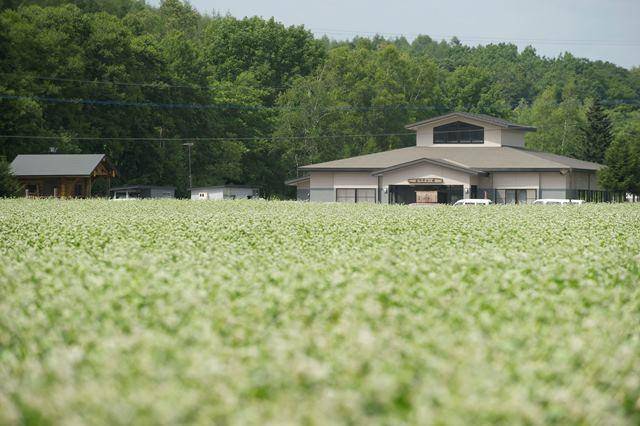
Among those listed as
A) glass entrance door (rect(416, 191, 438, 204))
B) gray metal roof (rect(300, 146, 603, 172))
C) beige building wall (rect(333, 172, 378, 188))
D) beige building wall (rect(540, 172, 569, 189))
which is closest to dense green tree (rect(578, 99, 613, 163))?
gray metal roof (rect(300, 146, 603, 172))

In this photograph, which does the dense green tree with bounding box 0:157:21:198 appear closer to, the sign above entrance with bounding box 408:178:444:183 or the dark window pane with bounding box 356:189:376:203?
the dark window pane with bounding box 356:189:376:203

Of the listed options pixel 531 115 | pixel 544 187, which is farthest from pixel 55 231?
pixel 531 115

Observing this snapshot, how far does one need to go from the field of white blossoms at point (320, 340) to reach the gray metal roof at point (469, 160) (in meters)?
60.3

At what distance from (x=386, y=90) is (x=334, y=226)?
3388 inches

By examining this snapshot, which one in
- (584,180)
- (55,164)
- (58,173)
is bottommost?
(584,180)

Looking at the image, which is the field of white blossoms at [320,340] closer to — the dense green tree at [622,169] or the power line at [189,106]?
the dense green tree at [622,169]

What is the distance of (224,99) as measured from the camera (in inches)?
4195

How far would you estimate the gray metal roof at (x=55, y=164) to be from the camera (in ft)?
A: 254

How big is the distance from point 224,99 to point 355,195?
31.4 m

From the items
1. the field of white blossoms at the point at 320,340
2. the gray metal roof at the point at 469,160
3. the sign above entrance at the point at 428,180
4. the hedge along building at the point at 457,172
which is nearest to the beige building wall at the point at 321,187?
the hedge along building at the point at 457,172

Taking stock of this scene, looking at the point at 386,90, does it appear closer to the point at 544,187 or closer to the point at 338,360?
the point at 544,187

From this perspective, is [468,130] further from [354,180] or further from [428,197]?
[354,180]

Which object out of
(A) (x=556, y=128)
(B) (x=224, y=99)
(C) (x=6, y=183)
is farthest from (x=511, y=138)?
(A) (x=556, y=128)

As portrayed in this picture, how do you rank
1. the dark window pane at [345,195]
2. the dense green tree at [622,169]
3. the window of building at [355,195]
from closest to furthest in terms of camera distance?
the dense green tree at [622,169] < the window of building at [355,195] < the dark window pane at [345,195]
